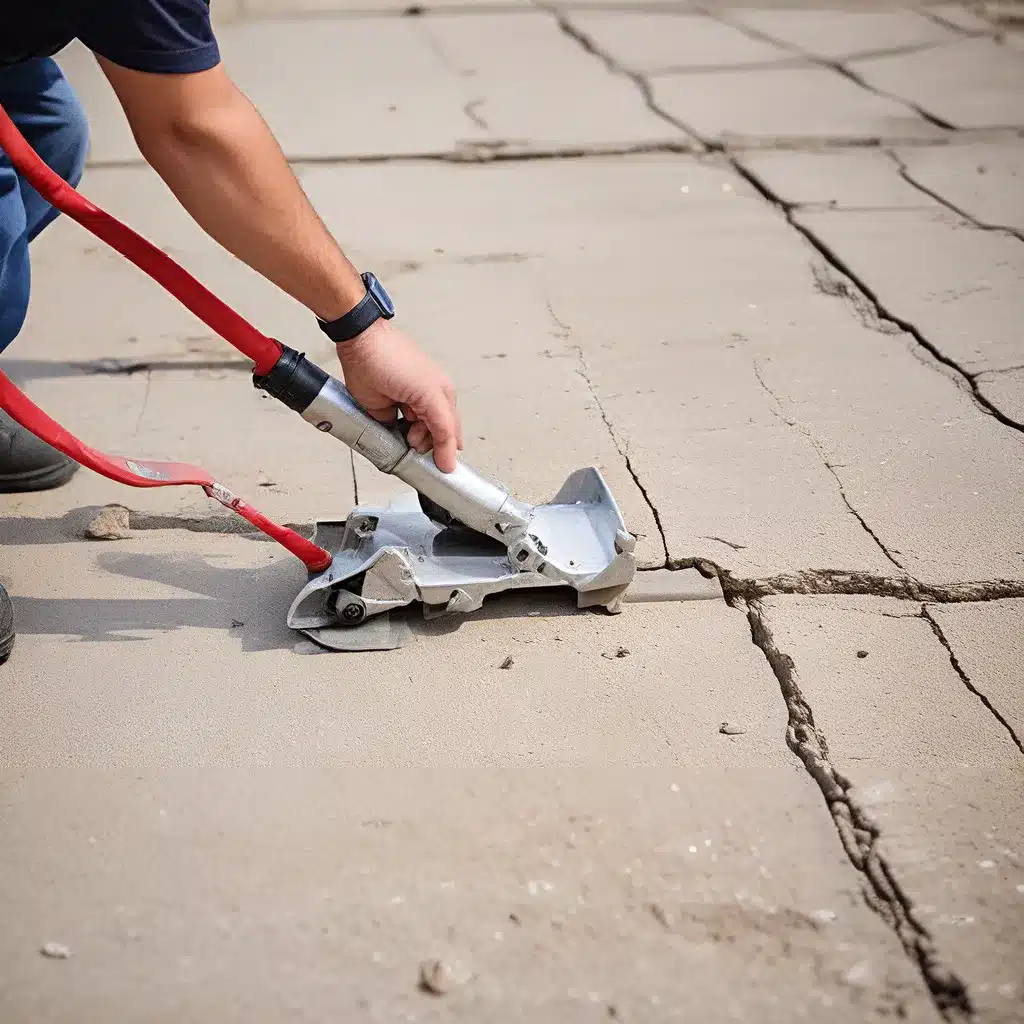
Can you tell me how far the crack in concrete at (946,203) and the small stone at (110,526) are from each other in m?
2.49

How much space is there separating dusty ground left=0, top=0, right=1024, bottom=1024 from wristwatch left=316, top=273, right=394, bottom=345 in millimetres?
519

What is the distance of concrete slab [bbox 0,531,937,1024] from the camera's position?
1.32 m

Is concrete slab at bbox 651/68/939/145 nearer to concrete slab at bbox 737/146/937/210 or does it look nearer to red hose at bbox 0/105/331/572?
concrete slab at bbox 737/146/937/210

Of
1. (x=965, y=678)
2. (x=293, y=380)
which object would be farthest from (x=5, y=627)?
(x=965, y=678)

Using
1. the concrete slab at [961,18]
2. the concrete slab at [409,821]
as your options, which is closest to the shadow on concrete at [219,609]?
the concrete slab at [409,821]

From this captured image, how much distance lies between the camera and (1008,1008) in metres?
1.29

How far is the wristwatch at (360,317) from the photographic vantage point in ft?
5.24

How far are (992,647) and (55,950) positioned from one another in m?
1.42

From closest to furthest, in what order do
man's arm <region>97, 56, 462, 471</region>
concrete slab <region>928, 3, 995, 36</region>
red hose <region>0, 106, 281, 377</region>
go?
man's arm <region>97, 56, 462, 471</region>, red hose <region>0, 106, 281, 377</region>, concrete slab <region>928, 3, 995, 36</region>

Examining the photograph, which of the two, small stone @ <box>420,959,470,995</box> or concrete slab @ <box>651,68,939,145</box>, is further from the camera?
concrete slab @ <box>651,68,939,145</box>

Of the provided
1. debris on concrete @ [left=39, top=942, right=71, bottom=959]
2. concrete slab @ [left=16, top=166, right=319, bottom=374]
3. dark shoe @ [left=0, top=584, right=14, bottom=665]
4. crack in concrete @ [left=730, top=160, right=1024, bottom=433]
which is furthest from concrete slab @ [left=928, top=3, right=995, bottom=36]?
debris on concrete @ [left=39, top=942, right=71, bottom=959]

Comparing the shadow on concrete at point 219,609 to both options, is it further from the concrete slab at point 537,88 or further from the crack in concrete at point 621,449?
the concrete slab at point 537,88

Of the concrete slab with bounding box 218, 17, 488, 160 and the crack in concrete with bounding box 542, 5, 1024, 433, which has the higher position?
the crack in concrete with bounding box 542, 5, 1024, 433

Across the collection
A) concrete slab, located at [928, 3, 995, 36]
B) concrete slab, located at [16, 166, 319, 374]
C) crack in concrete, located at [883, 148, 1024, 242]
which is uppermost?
concrete slab, located at [928, 3, 995, 36]
